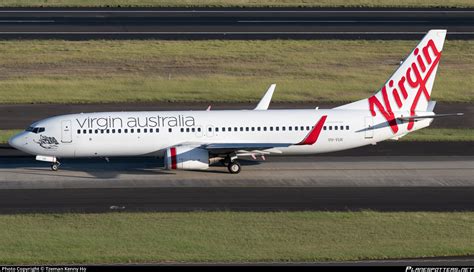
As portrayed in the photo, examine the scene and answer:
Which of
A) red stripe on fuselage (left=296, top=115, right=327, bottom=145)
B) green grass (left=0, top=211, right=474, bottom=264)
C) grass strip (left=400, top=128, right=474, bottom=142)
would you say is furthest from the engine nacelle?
grass strip (left=400, top=128, right=474, bottom=142)

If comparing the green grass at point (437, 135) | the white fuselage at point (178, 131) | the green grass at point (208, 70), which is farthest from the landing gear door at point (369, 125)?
the green grass at point (208, 70)

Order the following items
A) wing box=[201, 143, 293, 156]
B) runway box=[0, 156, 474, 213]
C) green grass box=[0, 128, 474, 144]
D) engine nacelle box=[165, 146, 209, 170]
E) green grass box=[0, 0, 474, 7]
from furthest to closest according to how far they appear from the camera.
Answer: green grass box=[0, 0, 474, 7] → green grass box=[0, 128, 474, 144] → wing box=[201, 143, 293, 156] → engine nacelle box=[165, 146, 209, 170] → runway box=[0, 156, 474, 213]

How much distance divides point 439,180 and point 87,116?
18.8 metres

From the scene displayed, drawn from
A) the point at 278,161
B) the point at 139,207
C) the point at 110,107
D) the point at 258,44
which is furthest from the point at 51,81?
the point at 139,207

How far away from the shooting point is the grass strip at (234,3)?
103812mm

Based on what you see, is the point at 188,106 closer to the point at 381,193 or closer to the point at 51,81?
the point at 51,81

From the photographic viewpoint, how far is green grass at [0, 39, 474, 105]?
229 ft

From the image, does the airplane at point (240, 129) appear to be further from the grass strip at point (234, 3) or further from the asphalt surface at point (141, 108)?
the grass strip at point (234, 3)

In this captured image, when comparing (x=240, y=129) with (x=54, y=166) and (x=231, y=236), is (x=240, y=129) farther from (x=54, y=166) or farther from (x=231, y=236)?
(x=231, y=236)

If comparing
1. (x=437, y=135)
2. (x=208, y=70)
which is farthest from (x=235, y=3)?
(x=437, y=135)

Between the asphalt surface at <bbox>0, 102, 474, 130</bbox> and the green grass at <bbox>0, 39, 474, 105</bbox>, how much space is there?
3.99 feet

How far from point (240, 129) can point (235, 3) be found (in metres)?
58.2

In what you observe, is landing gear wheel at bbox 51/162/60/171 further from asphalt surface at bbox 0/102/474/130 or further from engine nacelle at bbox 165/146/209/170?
asphalt surface at bbox 0/102/474/130

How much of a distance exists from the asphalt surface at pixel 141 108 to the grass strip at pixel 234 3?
3860cm
